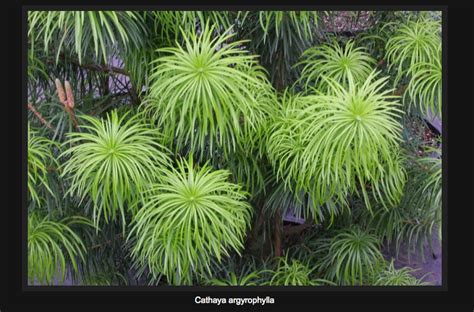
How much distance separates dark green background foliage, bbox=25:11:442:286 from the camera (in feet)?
3.32

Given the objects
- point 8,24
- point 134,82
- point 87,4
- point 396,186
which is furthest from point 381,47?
point 8,24

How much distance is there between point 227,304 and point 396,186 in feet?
1.33

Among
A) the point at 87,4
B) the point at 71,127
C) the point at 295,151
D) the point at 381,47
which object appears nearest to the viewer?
the point at 87,4

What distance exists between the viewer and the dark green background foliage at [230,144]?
101 centimetres

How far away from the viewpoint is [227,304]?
3.38 feet

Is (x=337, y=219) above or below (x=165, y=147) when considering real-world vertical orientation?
below

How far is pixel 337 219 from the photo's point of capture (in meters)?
1.38

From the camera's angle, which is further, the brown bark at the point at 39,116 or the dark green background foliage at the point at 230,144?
the brown bark at the point at 39,116

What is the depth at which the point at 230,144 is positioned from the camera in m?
1.12

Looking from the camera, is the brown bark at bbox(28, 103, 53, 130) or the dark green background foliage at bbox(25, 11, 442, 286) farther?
the brown bark at bbox(28, 103, 53, 130)

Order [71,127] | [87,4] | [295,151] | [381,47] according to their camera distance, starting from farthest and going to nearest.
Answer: [381,47] < [71,127] < [295,151] < [87,4]
